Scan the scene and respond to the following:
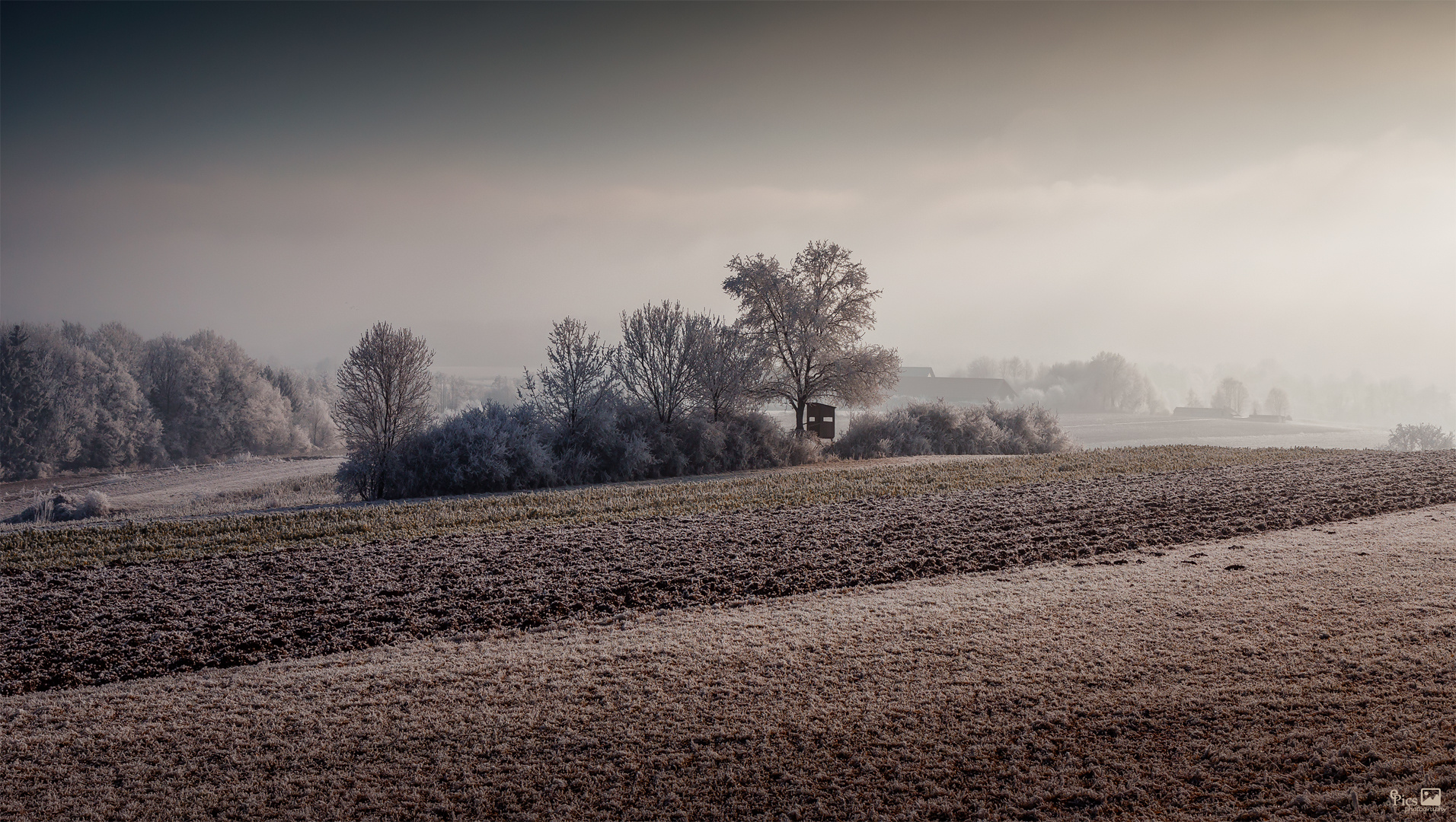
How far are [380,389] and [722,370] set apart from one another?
34.9 ft

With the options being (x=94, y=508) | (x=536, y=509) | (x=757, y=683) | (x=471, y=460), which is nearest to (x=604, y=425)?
(x=471, y=460)

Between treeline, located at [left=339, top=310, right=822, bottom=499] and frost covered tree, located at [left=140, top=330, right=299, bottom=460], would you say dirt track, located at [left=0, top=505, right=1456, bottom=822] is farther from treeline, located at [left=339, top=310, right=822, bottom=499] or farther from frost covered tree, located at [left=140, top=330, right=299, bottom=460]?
frost covered tree, located at [left=140, top=330, right=299, bottom=460]

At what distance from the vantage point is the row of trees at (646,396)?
1870 centimetres

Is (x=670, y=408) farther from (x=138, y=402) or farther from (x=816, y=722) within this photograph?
(x=138, y=402)

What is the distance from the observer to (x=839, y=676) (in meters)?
5.11

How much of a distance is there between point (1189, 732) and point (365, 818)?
4603 millimetres

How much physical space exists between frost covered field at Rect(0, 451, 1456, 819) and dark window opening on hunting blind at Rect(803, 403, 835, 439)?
18.0 meters

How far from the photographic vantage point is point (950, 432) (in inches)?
1146

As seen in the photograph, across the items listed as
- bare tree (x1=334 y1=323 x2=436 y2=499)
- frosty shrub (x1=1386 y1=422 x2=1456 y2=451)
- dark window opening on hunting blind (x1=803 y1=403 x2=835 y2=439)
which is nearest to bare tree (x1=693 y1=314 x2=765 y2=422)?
dark window opening on hunting blind (x1=803 y1=403 x2=835 y2=439)

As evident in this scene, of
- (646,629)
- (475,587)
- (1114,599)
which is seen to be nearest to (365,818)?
(646,629)

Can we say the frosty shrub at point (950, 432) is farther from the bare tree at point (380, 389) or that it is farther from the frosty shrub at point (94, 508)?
the frosty shrub at point (94, 508)

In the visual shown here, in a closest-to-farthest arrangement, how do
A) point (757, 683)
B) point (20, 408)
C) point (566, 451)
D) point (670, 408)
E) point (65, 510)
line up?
1. point (757, 683)
2. point (65, 510)
3. point (566, 451)
4. point (670, 408)
5. point (20, 408)

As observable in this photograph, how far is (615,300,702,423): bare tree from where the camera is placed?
950 inches

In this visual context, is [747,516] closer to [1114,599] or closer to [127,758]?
[1114,599]
